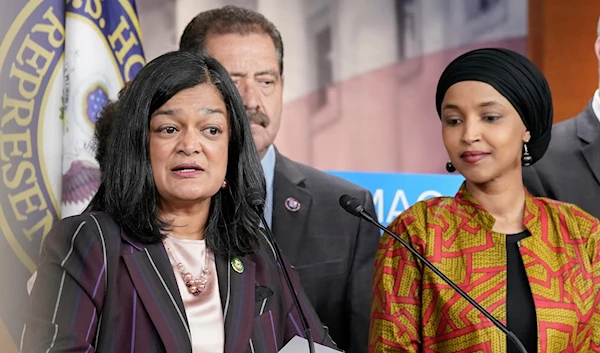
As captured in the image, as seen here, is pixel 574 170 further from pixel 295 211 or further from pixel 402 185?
pixel 402 185

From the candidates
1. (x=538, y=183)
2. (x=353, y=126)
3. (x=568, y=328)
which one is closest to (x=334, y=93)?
(x=353, y=126)

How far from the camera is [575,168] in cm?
286

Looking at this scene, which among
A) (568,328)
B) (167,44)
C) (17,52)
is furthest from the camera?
(167,44)

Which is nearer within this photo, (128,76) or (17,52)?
(17,52)

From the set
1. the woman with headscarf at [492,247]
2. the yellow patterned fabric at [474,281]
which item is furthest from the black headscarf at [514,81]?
the yellow patterned fabric at [474,281]

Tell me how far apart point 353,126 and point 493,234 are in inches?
73.5

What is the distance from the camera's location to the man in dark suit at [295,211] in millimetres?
2682

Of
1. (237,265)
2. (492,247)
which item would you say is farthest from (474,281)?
(237,265)

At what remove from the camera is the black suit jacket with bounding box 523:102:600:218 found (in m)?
2.82

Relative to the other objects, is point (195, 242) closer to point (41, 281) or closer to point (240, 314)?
point (240, 314)

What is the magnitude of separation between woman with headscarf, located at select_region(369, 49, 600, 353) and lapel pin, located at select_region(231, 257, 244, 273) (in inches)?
18.7

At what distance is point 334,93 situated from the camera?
397cm

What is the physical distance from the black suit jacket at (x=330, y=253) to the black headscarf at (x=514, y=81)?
0.69m

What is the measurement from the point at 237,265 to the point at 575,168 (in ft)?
4.97
